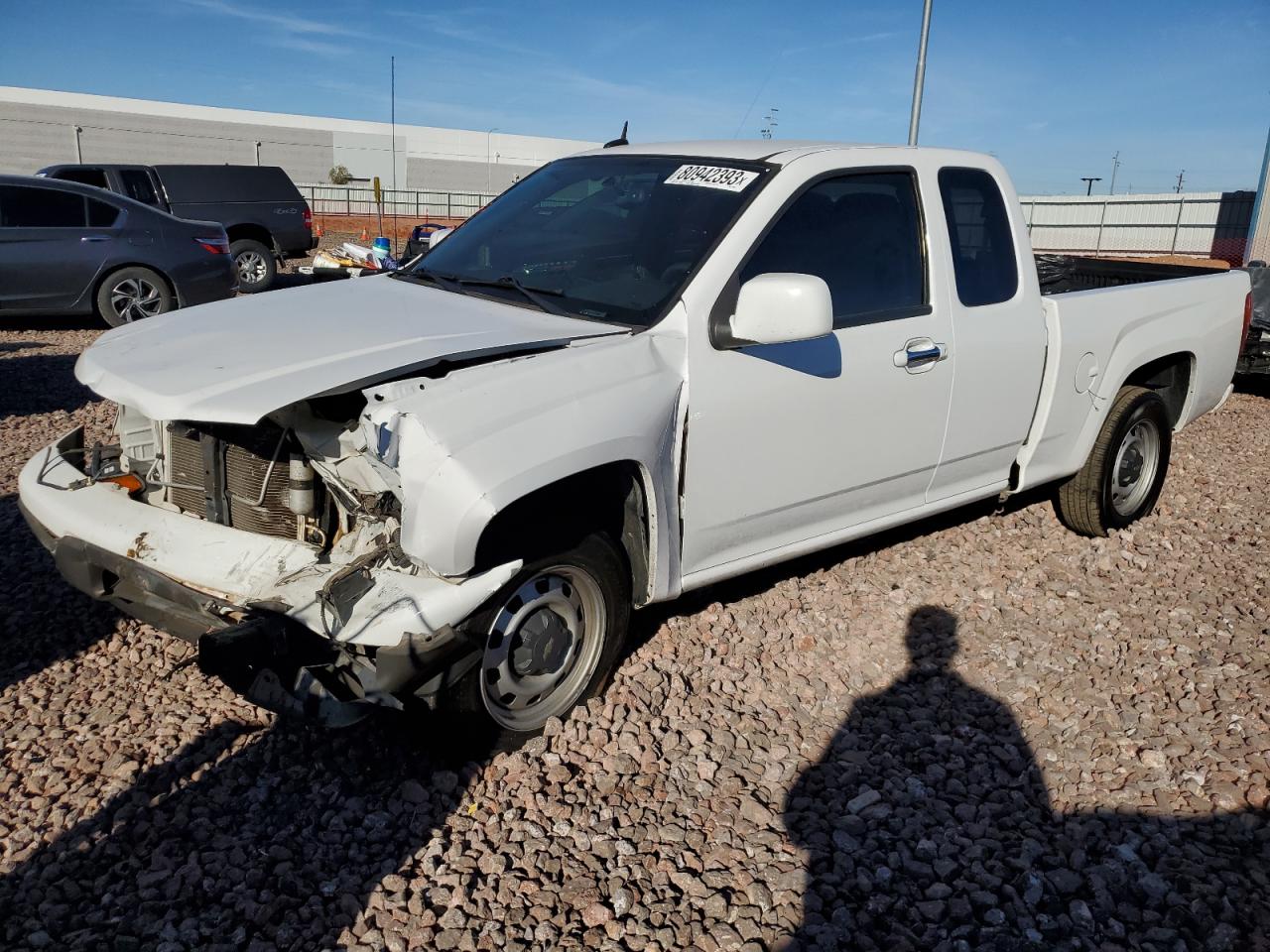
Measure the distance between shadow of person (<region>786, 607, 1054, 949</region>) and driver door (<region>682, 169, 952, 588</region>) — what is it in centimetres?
78

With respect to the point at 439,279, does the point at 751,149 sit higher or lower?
higher

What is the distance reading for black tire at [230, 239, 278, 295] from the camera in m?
15.5

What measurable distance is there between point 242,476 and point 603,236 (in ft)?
5.39

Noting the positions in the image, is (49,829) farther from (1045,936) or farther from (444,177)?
(444,177)

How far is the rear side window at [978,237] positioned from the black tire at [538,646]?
6.82 ft

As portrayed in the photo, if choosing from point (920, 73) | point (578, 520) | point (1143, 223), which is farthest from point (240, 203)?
point (1143, 223)

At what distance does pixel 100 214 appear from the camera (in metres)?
10.7

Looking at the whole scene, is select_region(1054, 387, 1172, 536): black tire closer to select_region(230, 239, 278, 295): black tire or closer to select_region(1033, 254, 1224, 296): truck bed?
select_region(1033, 254, 1224, 296): truck bed

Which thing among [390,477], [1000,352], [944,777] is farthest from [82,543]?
[1000,352]

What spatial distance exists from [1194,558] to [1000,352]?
1.88 metres

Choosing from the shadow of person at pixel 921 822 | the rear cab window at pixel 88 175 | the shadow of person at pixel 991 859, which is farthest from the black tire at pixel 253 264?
the shadow of person at pixel 991 859

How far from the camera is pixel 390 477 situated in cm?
285

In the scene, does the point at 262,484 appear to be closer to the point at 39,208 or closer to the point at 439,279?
the point at 439,279

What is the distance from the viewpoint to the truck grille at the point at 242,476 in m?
3.18
